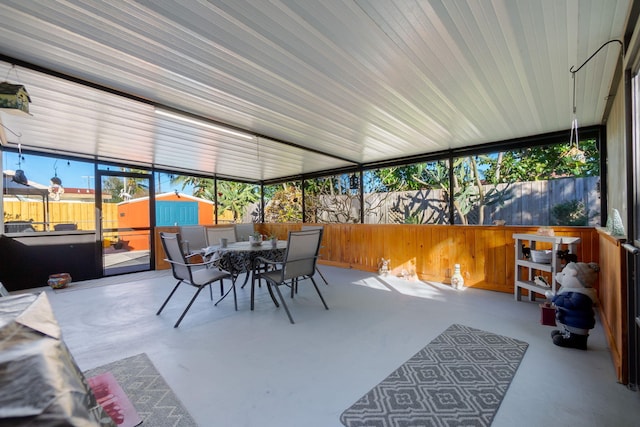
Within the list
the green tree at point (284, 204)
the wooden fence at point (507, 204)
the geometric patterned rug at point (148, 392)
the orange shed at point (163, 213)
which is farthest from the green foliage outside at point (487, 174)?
the orange shed at point (163, 213)

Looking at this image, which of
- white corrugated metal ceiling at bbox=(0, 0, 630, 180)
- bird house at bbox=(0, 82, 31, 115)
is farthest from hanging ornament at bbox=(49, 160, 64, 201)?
bird house at bbox=(0, 82, 31, 115)

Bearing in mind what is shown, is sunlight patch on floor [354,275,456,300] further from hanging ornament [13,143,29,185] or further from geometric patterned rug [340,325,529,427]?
hanging ornament [13,143,29,185]

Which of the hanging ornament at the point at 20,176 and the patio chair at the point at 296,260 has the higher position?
the hanging ornament at the point at 20,176

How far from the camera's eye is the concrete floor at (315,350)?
5.39ft

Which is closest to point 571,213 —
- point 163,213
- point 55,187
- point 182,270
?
point 182,270

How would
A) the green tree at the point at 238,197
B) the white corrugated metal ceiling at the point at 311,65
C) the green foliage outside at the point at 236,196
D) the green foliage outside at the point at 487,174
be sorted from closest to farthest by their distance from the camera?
1. the white corrugated metal ceiling at the point at 311,65
2. the green foliage outside at the point at 487,174
3. the green foliage outside at the point at 236,196
4. the green tree at the point at 238,197

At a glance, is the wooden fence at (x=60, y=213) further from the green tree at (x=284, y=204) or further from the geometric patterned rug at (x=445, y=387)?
the geometric patterned rug at (x=445, y=387)

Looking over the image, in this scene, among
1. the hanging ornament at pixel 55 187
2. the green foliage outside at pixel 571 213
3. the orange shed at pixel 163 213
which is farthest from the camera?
the orange shed at pixel 163 213

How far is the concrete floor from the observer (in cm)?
164

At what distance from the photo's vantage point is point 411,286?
445 centimetres

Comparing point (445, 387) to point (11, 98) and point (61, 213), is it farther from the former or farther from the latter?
point (61, 213)

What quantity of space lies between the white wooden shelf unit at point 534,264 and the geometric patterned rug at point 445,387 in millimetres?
1382

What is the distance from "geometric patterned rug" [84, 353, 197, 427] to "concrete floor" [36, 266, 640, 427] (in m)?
0.06

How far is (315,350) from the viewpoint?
7.73 feet
